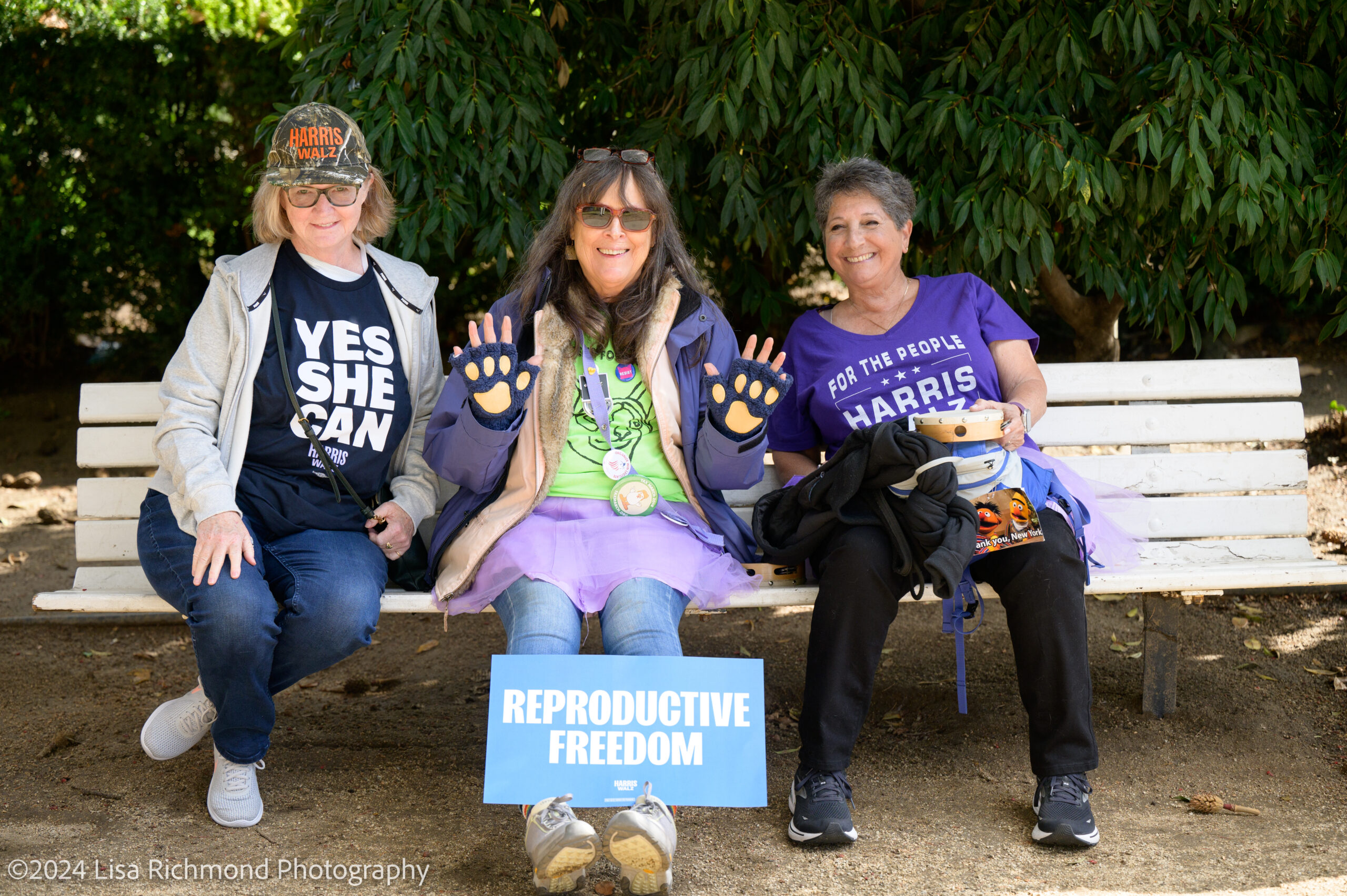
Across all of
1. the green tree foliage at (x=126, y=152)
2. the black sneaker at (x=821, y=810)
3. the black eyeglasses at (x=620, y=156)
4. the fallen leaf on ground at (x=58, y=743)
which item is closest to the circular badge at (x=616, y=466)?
the black eyeglasses at (x=620, y=156)

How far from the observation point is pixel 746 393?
318 cm

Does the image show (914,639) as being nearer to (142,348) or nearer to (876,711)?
(876,711)

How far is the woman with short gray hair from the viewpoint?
3.12 m

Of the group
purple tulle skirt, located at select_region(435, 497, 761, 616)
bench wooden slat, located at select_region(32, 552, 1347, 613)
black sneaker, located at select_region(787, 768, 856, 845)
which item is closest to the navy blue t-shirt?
bench wooden slat, located at select_region(32, 552, 1347, 613)

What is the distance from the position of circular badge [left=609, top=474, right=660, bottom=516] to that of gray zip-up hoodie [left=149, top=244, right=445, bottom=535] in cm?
64

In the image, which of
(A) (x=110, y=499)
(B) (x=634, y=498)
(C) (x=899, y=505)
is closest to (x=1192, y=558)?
(C) (x=899, y=505)

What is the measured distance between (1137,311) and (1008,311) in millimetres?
1131

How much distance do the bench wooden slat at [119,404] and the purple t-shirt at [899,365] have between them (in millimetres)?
2054

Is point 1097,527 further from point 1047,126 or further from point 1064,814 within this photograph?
point 1047,126

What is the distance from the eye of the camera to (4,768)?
3637mm

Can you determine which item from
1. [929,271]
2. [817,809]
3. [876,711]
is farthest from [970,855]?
[929,271]

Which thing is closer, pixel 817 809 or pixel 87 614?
pixel 817 809

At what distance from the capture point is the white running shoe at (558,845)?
2539 millimetres

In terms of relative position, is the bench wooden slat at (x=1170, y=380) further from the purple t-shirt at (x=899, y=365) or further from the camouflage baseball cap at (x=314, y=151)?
the camouflage baseball cap at (x=314, y=151)
